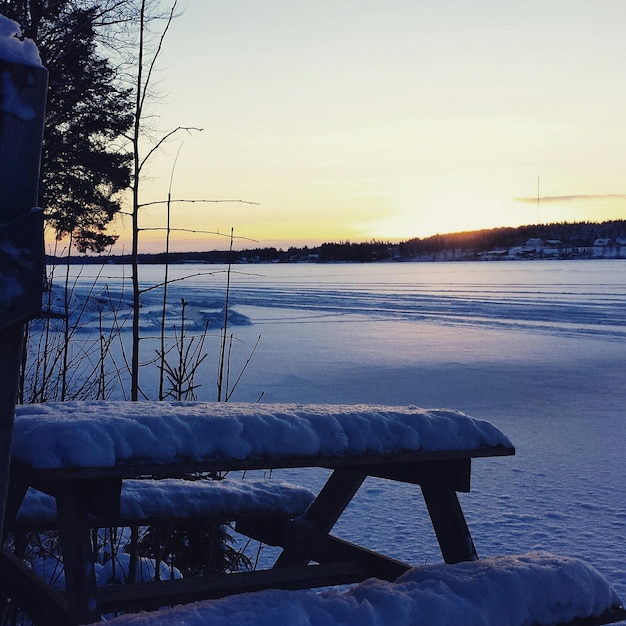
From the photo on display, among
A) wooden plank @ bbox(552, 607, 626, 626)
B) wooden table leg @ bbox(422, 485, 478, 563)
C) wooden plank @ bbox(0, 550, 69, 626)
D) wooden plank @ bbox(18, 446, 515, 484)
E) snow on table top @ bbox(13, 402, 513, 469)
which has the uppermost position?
snow on table top @ bbox(13, 402, 513, 469)

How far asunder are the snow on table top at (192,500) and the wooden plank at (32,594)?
0.37 m

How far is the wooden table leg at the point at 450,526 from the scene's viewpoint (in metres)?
2.43

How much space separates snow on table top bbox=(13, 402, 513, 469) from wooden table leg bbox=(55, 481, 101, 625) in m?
0.19

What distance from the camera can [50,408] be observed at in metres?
2.31

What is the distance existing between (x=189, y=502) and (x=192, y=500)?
30 millimetres

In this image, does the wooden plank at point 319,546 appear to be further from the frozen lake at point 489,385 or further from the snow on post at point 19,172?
the snow on post at point 19,172

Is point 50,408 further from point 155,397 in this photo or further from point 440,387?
point 440,387

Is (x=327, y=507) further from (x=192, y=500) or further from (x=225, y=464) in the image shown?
(x=225, y=464)

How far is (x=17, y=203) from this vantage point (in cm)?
116

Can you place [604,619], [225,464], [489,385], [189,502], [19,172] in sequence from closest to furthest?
1. [19,172]
2. [225,464]
3. [604,619]
4. [189,502]
5. [489,385]

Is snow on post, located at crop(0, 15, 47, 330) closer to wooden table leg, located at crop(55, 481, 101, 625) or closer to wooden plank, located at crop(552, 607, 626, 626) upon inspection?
wooden table leg, located at crop(55, 481, 101, 625)

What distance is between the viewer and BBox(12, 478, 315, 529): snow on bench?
2.86 metres

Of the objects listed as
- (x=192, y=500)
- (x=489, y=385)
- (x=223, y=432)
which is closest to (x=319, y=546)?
(x=192, y=500)

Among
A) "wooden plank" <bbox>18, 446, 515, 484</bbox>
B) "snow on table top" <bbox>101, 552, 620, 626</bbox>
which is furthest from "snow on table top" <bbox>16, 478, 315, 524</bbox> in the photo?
"snow on table top" <bbox>101, 552, 620, 626</bbox>
